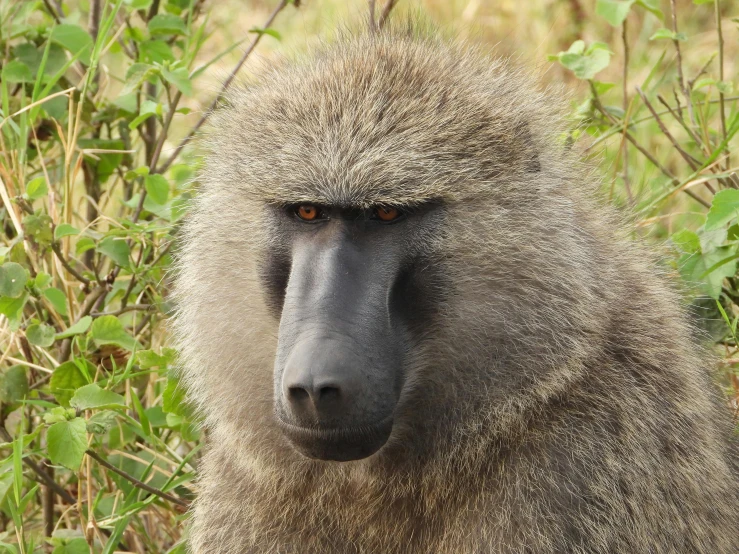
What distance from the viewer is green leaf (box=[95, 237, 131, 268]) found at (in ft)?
10.7

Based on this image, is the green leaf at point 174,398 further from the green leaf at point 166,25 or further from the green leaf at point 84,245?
the green leaf at point 166,25

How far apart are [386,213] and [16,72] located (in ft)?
5.66

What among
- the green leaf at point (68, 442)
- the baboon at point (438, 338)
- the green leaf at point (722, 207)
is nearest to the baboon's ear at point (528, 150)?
the baboon at point (438, 338)

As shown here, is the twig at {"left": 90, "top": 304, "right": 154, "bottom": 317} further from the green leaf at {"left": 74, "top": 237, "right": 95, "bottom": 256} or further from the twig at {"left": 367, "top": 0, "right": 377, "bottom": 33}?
the twig at {"left": 367, "top": 0, "right": 377, "bottom": 33}

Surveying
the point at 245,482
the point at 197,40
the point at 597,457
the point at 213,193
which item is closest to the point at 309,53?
the point at 213,193

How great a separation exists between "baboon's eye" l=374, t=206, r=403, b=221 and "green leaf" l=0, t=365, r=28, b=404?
54.7 inches

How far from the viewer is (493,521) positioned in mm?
2377

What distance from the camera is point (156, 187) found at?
3225 mm

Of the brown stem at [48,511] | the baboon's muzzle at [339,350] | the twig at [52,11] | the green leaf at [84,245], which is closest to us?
the baboon's muzzle at [339,350]

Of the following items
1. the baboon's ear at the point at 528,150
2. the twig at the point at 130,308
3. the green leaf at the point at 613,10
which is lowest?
the twig at the point at 130,308

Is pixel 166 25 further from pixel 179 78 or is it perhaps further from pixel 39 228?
pixel 39 228

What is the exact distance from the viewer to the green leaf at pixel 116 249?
10.7 ft

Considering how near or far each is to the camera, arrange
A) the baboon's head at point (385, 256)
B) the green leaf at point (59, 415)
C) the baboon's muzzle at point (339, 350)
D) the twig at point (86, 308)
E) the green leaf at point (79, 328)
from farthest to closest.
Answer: the twig at point (86, 308) < the green leaf at point (79, 328) < the green leaf at point (59, 415) < the baboon's head at point (385, 256) < the baboon's muzzle at point (339, 350)

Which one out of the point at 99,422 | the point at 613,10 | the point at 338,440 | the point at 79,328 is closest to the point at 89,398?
the point at 99,422
